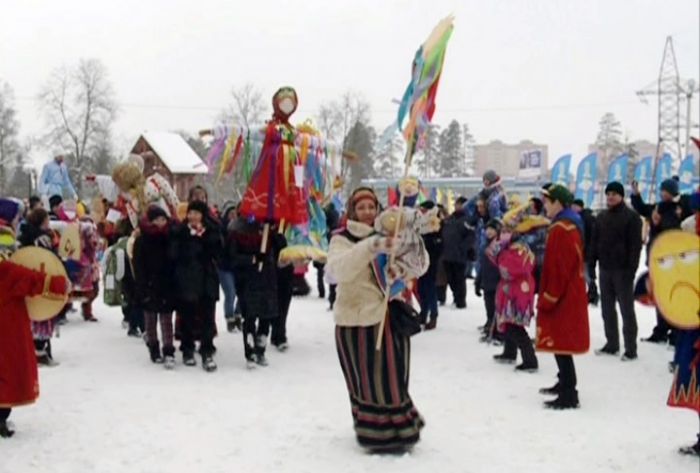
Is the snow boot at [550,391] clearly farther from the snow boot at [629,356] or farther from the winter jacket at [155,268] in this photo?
the winter jacket at [155,268]

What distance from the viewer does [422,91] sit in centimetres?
500

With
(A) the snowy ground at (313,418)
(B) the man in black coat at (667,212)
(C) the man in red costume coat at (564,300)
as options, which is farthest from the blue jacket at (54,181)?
(C) the man in red costume coat at (564,300)

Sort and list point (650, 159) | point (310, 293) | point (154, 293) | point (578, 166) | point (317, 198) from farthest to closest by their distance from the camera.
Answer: point (650, 159), point (578, 166), point (310, 293), point (317, 198), point (154, 293)

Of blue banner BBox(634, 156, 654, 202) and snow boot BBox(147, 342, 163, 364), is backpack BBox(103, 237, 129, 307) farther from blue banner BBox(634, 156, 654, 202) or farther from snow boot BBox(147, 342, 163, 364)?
blue banner BBox(634, 156, 654, 202)

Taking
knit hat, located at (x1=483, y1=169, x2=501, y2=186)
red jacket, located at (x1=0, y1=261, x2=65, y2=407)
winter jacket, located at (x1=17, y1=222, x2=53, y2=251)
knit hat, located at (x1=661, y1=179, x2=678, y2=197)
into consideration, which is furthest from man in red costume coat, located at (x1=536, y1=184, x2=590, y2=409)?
winter jacket, located at (x1=17, y1=222, x2=53, y2=251)

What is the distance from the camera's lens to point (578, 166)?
1000 inches

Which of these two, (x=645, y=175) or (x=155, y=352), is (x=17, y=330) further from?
(x=645, y=175)

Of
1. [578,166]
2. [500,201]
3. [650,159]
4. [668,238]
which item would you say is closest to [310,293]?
[500,201]

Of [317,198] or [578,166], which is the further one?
[578,166]

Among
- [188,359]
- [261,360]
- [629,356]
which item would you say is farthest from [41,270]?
[629,356]

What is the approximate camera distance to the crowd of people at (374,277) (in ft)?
16.3

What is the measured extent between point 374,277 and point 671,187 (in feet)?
15.4

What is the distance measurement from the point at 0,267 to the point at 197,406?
1.94 m

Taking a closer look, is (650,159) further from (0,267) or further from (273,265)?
(0,267)
